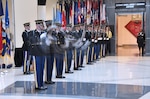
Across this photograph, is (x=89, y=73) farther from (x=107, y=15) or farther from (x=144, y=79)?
(x=107, y=15)

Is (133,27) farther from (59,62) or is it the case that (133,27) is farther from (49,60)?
(49,60)

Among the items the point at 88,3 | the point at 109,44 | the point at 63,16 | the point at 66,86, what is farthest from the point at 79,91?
the point at 109,44

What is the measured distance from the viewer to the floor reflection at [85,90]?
23.5 feet

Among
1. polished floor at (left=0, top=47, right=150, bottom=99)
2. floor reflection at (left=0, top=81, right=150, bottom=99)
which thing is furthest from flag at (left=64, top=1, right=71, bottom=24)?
floor reflection at (left=0, top=81, right=150, bottom=99)

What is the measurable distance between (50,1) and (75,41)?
7801 millimetres

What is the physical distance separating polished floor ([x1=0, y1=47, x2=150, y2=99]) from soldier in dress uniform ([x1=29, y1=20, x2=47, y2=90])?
266 millimetres

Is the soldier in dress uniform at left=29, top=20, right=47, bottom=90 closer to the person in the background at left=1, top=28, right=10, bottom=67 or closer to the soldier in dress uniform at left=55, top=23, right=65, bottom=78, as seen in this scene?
the soldier in dress uniform at left=55, top=23, right=65, bottom=78

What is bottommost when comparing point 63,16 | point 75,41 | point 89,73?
point 89,73

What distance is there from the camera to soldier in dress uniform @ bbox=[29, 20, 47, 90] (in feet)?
24.8

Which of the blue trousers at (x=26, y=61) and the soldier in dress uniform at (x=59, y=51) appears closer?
the soldier in dress uniform at (x=59, y=51)

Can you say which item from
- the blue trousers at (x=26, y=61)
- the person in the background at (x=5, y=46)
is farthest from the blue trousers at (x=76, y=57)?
the person in the background at (x=5, y=46)

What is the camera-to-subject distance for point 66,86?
8.20m

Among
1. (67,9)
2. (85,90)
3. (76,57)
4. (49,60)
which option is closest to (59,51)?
(49,60)

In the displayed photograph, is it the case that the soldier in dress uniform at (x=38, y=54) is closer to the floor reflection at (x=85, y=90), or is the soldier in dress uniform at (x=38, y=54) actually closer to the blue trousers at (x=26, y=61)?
the floor reflection at (x=85, y=90)
